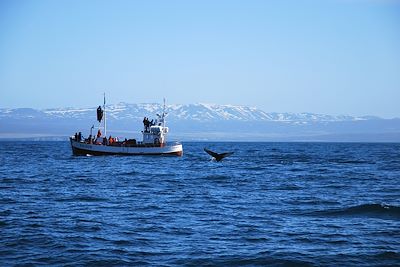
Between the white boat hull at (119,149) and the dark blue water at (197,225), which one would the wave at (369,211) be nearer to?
the dark blue water at (197,225)

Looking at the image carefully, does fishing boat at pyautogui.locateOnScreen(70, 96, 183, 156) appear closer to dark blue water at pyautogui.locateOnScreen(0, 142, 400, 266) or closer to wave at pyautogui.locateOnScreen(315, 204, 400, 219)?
dark blue water at pyautogui.locateOnScreen(0, 142, 400, 266)

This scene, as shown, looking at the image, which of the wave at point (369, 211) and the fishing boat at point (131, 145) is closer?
the wave at point (369, 211)

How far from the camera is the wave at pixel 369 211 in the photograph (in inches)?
1091

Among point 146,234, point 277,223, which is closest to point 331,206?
point 277,223

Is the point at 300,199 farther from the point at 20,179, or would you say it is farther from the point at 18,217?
the point at 20,179

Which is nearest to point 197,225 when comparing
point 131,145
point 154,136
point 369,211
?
point 369,211

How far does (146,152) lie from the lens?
8988cm

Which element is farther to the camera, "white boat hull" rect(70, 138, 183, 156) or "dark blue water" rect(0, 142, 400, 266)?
"white boat hull" rect(70, 138, 183, 156)

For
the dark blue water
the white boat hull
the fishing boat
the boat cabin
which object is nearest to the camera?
the dark blue water

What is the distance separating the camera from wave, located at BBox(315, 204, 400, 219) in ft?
90.9

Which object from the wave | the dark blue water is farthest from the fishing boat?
the wave

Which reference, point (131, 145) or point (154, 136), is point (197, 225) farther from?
point (154, 136)

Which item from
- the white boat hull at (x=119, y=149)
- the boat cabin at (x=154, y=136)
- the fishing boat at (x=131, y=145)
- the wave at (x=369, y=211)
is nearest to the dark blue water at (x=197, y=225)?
the wave at (x=369, y=211)

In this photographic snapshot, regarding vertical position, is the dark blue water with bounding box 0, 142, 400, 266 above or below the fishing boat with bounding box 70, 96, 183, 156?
below
